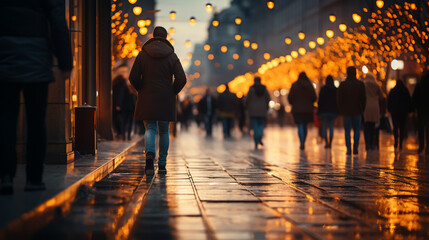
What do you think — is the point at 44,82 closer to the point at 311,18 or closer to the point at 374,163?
the point at 374,163

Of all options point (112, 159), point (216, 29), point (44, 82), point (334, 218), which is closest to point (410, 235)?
point (334, 218)

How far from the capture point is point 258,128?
21.5m

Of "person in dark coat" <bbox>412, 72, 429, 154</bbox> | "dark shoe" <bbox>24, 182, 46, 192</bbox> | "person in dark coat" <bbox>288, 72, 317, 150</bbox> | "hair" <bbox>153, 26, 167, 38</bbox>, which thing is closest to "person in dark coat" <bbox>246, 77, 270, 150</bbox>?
"person in dark coat" <bbox>288, 72, 317, 150</bbox>

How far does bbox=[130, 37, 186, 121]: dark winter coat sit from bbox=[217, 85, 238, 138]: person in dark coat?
1959 centimetres

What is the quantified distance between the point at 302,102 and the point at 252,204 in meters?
12.6

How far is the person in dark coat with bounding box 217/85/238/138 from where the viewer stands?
31359 mm

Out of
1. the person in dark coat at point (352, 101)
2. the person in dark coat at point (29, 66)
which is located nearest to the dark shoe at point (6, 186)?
the person in dark coat at point (29, 66)

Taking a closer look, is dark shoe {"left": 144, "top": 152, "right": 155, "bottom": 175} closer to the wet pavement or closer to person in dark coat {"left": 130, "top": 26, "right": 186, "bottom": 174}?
person in dark coat {"left": 130, "top": 26, "right": 186, "bottom": 174}

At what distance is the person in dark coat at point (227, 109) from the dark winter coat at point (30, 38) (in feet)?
77.6

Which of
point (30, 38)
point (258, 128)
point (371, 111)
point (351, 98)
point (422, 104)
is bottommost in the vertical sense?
point (258, 128)

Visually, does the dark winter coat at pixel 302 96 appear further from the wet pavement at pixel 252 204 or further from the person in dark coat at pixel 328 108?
the wet pavement at pixel 252 204

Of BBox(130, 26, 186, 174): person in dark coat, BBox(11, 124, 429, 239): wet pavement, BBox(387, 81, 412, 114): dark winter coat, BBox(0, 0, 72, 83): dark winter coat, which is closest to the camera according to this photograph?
BBox(11, 124, 429, 239): wet pavement

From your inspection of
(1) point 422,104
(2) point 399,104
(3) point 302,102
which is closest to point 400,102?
(2) point 399,104

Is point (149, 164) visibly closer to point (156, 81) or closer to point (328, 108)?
point (156, 81)
